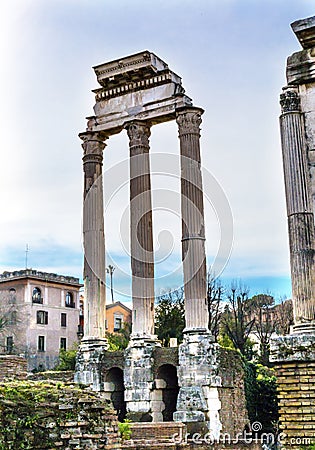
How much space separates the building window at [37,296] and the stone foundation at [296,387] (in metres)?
48.4

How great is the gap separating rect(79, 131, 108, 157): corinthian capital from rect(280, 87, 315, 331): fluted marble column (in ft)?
69.7

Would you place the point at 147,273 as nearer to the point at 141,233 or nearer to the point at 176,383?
the point at 141,233

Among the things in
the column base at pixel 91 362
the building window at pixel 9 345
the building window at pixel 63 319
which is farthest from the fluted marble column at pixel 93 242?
the building window at pixel 63 319

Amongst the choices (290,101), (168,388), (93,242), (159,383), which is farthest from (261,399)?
(290,101)

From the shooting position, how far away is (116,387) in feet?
92.1

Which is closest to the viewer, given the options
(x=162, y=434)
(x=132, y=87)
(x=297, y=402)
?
(x=297, y=402)

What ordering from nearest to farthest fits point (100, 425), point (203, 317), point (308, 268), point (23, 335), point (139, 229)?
point (100, 425) < point (308, 268) < point (203, 317) < point (139, 229) < point (23, 335)

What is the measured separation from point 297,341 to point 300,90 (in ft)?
11.4

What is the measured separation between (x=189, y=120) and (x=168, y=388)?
10782mm

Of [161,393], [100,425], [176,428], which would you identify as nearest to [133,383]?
[161,393]

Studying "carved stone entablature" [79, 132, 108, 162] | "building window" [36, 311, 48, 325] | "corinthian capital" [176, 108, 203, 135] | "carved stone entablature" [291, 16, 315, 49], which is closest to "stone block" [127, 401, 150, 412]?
"carved stone entablature" [79, 132, 108, 162]

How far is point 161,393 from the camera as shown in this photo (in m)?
26.3

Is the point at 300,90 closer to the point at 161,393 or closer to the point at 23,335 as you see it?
the point at 161,393

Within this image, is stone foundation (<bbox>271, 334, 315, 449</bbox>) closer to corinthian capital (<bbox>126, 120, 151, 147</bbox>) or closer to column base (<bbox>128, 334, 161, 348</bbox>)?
column base (<bbox>128, 334, 161, 348</bbox>)
